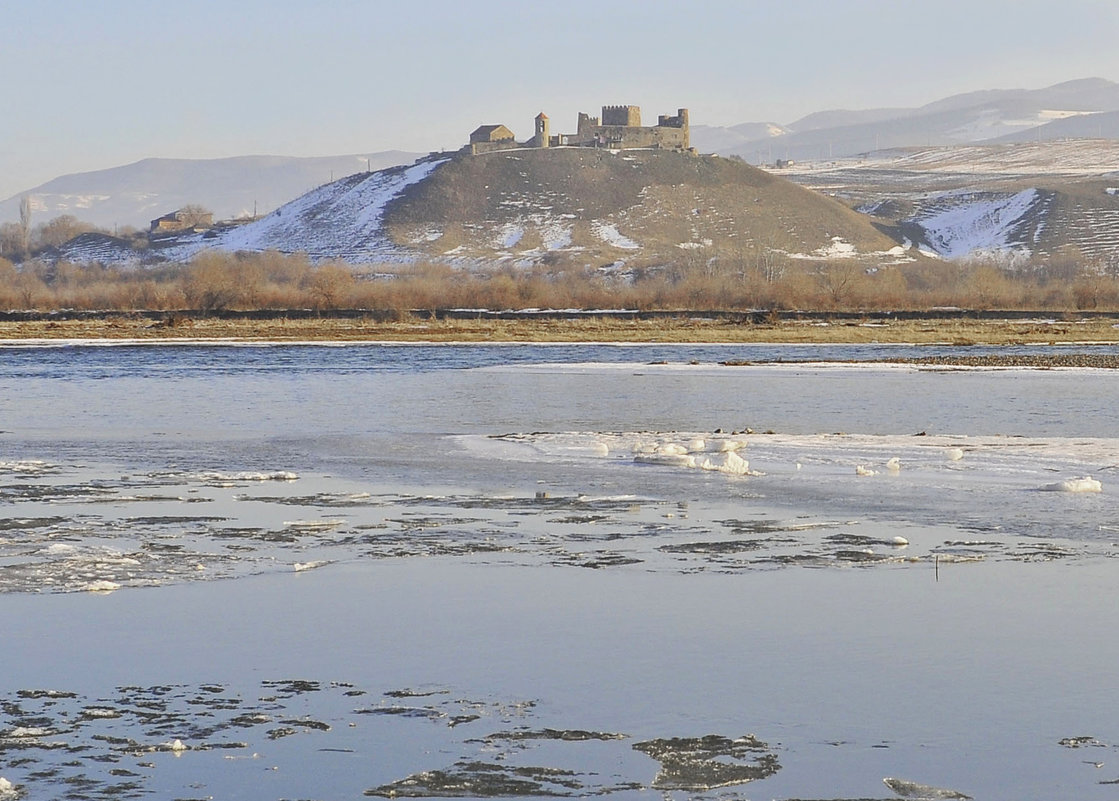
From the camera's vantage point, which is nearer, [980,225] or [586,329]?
[586,329]

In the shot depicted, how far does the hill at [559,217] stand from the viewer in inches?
6353

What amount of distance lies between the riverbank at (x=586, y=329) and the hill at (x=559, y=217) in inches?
3150

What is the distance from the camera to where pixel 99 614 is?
9.01 metres

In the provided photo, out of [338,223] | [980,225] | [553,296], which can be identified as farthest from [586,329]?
[980,225]

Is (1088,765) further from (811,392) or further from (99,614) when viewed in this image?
(811,392)

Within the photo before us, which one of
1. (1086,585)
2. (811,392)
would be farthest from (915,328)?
(1086,585)

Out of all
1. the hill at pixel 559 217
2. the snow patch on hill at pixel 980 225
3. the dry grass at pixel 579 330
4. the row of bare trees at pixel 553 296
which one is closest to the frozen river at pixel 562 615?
the dry grass at pixel 579 330

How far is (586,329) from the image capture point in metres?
61.4

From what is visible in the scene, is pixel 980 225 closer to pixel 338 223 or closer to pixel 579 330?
pixel 338 223

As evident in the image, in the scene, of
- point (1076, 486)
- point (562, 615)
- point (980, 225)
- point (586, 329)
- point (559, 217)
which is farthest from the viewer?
point (980, 225)

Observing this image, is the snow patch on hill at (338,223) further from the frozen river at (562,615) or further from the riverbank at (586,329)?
the frozen river at (562,615)

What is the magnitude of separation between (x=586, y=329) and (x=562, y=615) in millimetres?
52570

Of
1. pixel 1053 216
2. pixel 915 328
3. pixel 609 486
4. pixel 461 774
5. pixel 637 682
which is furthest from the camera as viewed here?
pixel 1053 216

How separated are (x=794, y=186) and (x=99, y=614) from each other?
18326cm
